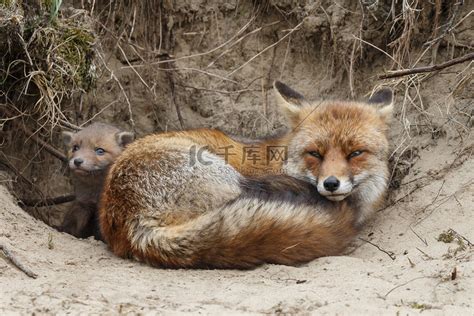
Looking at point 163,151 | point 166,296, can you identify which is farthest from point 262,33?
point 166,296

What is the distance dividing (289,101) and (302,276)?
7.06ft

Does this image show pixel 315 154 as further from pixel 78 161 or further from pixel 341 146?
pixel 78 161

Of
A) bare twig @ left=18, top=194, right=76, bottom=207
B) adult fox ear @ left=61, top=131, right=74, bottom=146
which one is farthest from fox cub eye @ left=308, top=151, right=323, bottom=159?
bare twig @ left=18, top=194, right=76, bottom=207

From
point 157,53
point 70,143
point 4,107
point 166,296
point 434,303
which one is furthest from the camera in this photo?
point 157,53

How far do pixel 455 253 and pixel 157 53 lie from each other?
4.58 meters

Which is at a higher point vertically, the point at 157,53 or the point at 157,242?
the point at 157,53

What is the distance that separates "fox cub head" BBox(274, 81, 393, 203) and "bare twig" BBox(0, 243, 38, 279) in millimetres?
2379

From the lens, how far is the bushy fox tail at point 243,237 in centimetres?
486

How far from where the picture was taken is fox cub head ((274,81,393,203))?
5574 millimetres

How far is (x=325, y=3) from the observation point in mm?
7516

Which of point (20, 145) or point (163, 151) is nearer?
point (163, 151)

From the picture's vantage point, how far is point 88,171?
6871 mm

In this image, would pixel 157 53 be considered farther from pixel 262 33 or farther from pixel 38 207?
pixel 38 207
